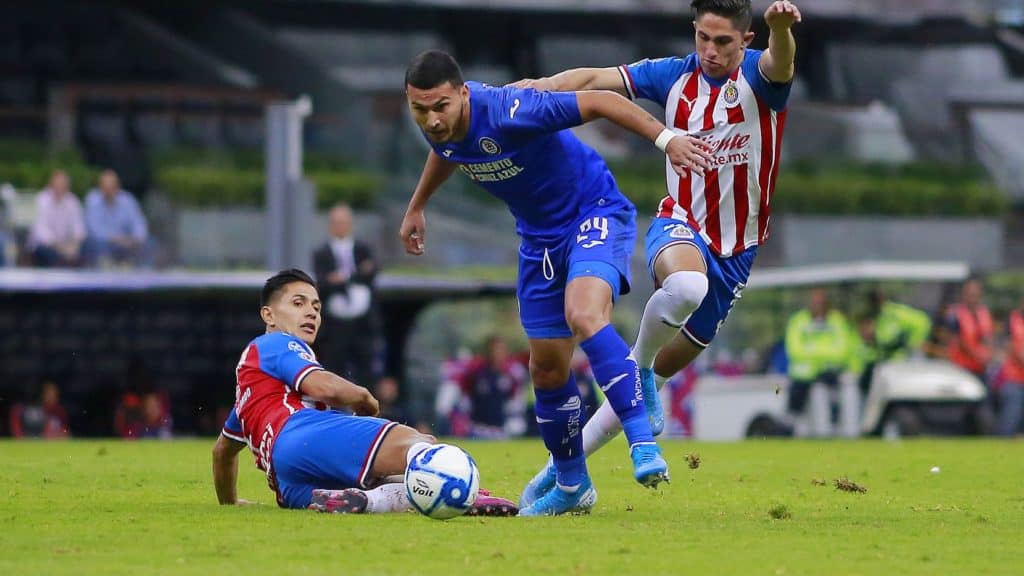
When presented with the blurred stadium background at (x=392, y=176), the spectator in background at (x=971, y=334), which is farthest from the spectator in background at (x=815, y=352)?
the spectator in background at (x=971, y=334)

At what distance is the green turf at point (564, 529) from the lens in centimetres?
618

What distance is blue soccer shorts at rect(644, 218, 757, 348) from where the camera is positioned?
30.7 feet

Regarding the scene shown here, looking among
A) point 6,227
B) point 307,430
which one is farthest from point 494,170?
point 6,227

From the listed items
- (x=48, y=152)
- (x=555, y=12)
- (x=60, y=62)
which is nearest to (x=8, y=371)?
(x=48, y=152)

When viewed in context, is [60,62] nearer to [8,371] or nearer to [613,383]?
[8,371]

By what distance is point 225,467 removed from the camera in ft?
27.6

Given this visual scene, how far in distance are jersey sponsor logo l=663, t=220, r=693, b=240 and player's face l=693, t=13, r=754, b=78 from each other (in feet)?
2.67

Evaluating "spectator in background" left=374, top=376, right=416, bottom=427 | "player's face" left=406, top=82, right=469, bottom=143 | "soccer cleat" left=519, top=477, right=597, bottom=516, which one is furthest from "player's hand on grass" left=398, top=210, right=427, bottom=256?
"spectator in background" left=374, top=376, right=416, bottom=427

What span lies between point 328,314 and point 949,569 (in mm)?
12632

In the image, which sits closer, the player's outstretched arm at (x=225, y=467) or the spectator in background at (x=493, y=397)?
the player's outstretched arm at (x=225, y=467)

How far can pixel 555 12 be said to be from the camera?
43531 mm

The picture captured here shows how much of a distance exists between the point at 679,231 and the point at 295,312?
2265 mm

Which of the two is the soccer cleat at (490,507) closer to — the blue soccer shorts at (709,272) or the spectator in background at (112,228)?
the blue soccer shorts at (709,272)

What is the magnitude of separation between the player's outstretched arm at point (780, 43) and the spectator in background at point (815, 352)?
12.1 meters
